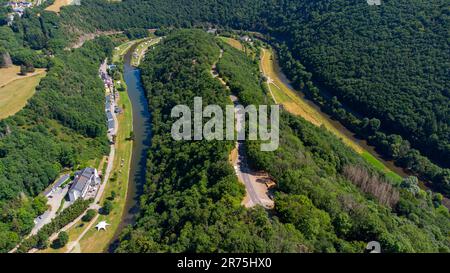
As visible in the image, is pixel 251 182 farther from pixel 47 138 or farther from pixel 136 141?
pixel 47 138

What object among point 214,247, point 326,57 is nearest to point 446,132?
Answer: point 326,57

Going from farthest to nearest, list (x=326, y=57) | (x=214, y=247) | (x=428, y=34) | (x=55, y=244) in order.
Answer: (x=326, y=57) < (x=428, y=34) < (x=55, y=244) < (x=214, y=247)

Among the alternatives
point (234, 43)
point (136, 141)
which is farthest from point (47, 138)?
point (234, 43)

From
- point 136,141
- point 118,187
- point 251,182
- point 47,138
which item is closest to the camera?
point 251,182

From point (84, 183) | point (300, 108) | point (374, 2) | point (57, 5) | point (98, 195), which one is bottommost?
point (98, 195)

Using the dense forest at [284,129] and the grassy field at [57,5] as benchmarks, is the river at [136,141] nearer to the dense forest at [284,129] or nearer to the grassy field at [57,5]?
the dense forest at [284,129]

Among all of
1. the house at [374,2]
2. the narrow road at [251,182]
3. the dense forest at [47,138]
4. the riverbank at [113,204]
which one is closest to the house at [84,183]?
the riverbank at [113,204]

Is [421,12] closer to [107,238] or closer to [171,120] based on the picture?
[171,120]
